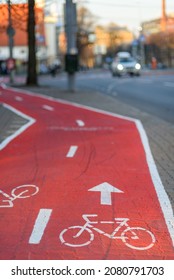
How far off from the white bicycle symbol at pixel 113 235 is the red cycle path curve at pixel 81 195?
0.01 m

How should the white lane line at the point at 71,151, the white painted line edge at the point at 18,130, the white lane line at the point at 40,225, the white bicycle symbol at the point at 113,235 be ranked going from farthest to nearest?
the white painted line edge at the point at 18,130 → the white lane line at the point at 71,151 → the white lane line at the point at 40,225 → the white bicycle symbol at the point at 113,235

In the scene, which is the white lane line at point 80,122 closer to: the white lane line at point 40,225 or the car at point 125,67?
the white lane line at point 40,225

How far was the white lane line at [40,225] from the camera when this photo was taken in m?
7.19

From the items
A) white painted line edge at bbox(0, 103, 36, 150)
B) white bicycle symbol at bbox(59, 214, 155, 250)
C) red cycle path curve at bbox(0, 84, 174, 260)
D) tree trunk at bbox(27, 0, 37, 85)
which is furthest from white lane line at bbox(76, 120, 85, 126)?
tree trunk at bbox(27, 0, 37, 85)

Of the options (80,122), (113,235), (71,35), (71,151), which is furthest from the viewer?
(71,35)

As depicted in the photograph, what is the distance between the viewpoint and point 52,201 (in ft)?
30.2

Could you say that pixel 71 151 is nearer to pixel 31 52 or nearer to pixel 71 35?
pixel 71 35

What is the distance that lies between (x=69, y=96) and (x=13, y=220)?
25.8 meters

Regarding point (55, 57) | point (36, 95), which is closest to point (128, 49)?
point (55, 57)

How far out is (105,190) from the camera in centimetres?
994

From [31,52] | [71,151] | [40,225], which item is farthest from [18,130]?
[31,52]

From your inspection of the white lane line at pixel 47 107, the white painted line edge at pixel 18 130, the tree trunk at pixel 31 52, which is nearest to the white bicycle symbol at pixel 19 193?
the white painted line edge at pixel 18 130

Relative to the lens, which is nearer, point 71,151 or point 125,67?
point 71,151

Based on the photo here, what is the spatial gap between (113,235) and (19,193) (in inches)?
105
